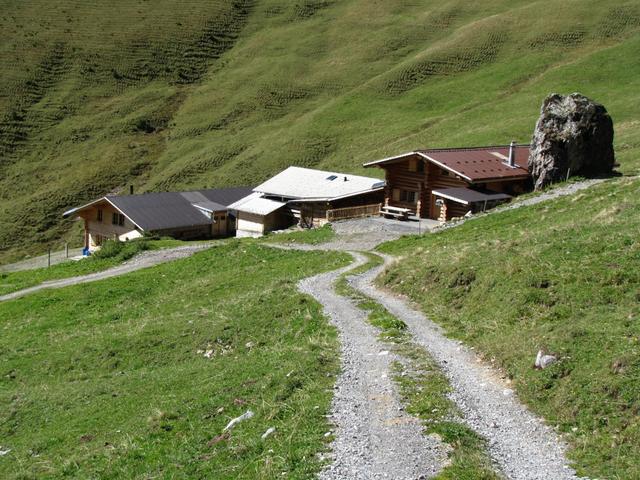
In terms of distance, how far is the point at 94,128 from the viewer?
116000 millimetres

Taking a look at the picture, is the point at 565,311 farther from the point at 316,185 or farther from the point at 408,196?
the point at 316,185

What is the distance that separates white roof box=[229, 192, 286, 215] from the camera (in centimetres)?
6384

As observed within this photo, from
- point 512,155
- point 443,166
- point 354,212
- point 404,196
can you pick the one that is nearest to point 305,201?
point 354,212

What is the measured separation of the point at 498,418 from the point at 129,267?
37.6m

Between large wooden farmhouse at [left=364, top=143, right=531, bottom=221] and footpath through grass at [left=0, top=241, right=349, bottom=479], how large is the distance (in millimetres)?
14883

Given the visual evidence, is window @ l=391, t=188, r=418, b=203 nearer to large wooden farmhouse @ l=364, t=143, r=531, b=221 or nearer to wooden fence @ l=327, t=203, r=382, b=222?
large wooden farmhouse @ l=364, t=143, r=531, b=221

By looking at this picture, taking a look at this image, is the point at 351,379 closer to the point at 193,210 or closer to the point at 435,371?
the point at 435,371

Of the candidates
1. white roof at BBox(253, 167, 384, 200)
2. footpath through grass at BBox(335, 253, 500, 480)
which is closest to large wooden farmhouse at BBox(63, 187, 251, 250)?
white roof at BBox(253, 167, 384, 200)

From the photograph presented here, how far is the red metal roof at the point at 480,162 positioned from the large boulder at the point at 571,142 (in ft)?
7.11

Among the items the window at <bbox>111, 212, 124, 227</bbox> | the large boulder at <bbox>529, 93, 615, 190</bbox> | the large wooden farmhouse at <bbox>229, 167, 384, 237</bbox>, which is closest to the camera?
A: the large boulder at <bbox>529, 93, 615, 190</bbox>

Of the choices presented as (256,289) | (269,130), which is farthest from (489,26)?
(256,289)

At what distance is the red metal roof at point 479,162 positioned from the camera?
174 ft

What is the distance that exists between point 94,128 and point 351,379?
343 ft

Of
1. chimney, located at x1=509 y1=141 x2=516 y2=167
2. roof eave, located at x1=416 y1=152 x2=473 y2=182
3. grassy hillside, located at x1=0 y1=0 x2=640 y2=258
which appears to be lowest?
roof eave, located at x1=416 y1=152 x2=473 y2=182
